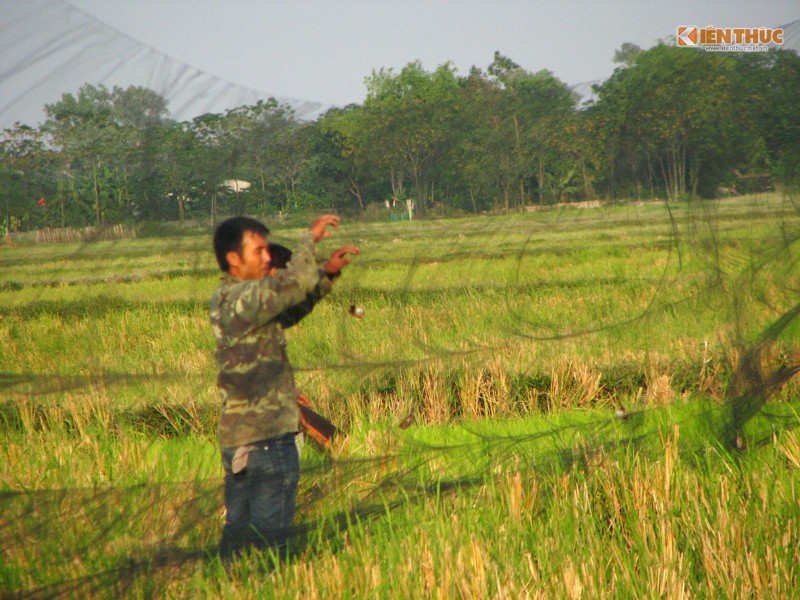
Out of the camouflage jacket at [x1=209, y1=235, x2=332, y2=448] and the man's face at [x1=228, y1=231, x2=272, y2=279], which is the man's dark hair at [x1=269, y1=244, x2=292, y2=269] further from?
the camouflage jacket at [x1=209, y1=235, x2=332, y2=448]

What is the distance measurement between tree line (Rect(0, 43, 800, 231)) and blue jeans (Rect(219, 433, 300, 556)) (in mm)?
915

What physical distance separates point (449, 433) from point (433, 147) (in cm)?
160

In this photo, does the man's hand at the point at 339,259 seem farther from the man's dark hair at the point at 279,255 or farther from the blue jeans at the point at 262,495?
the blue jeans at the point at 262,495

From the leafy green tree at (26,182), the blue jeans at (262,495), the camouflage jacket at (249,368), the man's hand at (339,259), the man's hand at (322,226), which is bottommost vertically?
the blue jeans at (262,495)

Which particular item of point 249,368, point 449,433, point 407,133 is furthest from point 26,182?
point 449,433

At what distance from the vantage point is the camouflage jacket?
9.41 feet

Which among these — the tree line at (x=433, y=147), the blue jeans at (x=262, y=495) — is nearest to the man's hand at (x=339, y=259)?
the tree line at (x=433, y=147)

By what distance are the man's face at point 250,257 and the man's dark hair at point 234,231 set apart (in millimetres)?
15

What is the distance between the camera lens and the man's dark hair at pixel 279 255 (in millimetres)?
2996

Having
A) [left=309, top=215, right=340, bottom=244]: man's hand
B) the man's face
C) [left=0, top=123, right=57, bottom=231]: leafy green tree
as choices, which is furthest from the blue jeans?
[left=0, top=123, right=57, bottom=231]: leafy green tree

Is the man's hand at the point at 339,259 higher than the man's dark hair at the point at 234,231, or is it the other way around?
the man's dark hair at the point at 234,231

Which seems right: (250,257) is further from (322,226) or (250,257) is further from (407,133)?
(407,133)

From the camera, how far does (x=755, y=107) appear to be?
10.7ft

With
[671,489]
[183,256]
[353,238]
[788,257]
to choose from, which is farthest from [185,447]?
[788,257]
